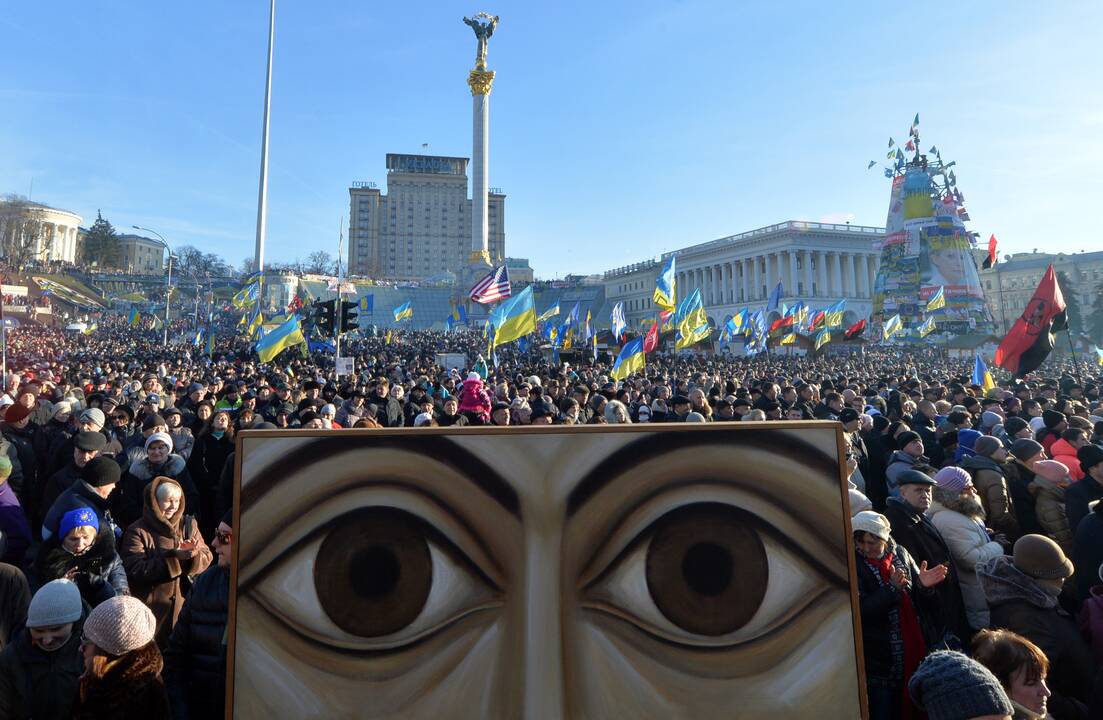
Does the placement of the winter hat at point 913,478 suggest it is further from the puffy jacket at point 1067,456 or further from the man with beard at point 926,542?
the puffy jacket at point 1067,456

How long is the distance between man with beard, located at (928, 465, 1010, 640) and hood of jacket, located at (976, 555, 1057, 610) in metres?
0.58

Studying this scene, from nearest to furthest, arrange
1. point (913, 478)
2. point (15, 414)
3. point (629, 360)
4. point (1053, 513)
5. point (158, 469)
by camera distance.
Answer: point (913, 478) → point (1053, 513) → point (158, 469) → point (15, 414) → point (629, 360)

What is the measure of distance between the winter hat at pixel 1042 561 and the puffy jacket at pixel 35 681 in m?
4.60

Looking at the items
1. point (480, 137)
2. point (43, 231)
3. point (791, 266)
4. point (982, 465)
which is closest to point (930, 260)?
point (791, 266)

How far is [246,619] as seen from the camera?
1938mm

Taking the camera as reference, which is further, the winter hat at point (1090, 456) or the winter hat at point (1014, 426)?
the winter hat at point (1014, 426)

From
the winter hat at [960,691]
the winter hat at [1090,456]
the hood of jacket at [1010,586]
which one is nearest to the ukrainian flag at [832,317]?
the winter hat at [1090,456]

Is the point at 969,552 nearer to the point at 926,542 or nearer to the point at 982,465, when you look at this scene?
the point at 926,542

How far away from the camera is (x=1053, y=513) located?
4.91 meters

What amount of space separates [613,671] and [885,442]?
7.38 metres

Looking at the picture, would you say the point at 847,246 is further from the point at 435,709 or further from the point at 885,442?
the point at 435,709

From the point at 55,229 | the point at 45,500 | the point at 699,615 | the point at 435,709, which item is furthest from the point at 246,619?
the point at 55,229

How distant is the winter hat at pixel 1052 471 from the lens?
16.2 ft

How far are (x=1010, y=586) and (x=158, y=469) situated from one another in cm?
649
